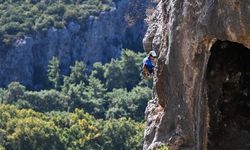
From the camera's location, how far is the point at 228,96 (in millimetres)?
17969

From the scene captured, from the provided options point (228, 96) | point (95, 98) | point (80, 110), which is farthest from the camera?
point (95, 98)

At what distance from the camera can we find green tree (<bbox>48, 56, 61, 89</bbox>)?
98.5 metres

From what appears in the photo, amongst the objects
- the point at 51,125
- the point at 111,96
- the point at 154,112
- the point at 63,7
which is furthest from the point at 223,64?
the point at 63,7

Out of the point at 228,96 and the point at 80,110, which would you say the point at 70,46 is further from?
the point at 228,96

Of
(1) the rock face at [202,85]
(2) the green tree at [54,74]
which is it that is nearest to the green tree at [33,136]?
(2) the green tree at [54,74]

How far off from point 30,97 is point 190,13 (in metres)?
66.2

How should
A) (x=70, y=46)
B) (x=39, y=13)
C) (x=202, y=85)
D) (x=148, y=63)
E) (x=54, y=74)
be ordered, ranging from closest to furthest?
(x=202, y=85), (x=148, y=63), (x=54, y=74), (x=70, y=46), (x=39, y=13)

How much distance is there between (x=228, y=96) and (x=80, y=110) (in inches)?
1901

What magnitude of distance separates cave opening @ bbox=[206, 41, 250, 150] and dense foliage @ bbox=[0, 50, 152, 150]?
4024 cm

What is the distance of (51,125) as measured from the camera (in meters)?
60.2

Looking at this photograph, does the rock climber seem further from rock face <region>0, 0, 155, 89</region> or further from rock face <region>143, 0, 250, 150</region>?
rock face <region>0, 0, 155, 89</region>

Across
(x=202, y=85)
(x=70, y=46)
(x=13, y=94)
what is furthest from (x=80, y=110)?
(x=202, y=85)

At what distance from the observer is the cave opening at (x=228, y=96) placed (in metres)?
17.5

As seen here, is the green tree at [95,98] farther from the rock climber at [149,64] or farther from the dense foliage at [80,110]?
the rock climber at [149,64]
